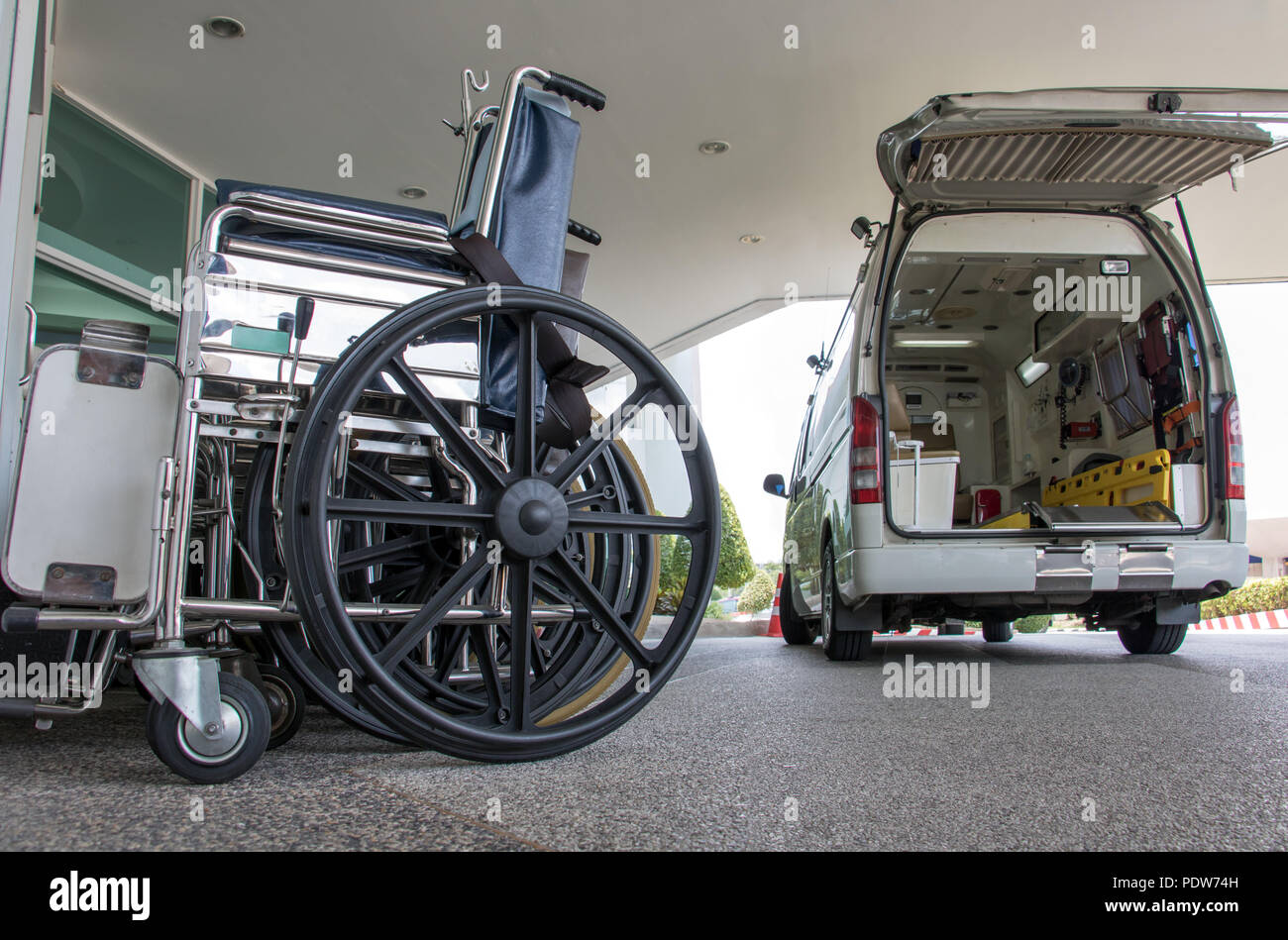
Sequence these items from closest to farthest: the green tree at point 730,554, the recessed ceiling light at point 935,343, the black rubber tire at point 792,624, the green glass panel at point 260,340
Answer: the green glass panel at point 260,340
the recessed ceiling light at point 935,343
the black rubber tire at point 792,624
the green tree at point 730,554

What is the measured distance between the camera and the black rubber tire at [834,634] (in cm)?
403

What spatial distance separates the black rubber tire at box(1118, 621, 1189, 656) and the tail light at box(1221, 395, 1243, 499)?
0.80 meters

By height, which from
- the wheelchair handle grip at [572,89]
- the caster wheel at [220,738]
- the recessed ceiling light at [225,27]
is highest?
the recessed ceiling light at [225,27]

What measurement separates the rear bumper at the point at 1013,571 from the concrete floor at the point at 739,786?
1.01 m

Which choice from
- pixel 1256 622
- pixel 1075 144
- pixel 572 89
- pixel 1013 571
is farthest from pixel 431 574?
pixel 1256 622

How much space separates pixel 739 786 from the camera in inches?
54.3

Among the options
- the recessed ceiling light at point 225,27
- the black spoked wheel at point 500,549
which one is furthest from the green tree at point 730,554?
the black spoked wheel at point 500,549

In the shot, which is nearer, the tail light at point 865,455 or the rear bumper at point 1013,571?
the rear bumper at point 1013,571

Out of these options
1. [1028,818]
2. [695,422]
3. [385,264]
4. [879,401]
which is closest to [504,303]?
[385,264]

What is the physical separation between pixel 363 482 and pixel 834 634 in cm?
274

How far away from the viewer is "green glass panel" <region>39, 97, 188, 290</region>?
16.3 ft

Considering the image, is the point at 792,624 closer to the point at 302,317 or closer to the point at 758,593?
the point at 302,317

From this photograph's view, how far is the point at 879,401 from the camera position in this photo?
3.60m

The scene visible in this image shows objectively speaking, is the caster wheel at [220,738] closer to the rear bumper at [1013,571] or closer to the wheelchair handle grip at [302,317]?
the wheelchair handle grip at [302,317]
